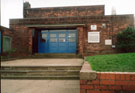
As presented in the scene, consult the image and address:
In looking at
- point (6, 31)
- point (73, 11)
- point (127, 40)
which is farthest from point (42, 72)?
point (73, 11)

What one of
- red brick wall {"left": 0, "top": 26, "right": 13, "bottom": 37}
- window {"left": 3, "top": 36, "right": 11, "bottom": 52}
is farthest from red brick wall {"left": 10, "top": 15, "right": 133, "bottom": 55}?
window {"left": 3, "top": 36, "right": 11, "bottom": 52}

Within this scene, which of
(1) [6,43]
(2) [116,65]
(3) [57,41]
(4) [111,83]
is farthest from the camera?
(3) [57,41]

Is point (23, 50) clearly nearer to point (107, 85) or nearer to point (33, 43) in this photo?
point (33, 43)

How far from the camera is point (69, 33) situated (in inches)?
375

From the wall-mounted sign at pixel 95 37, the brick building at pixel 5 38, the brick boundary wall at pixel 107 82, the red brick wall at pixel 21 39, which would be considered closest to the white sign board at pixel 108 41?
the wall-mounted sign at pixel 95 37

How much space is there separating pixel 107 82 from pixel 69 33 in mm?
7807

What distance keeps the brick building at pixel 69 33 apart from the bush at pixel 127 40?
724 mm

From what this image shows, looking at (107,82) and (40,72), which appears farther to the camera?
(40,72)

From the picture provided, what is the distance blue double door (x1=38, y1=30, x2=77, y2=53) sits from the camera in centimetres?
955

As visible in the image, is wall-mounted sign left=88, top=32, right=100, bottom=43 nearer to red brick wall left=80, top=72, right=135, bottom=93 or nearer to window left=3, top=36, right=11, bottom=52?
red brick wall left=80, top=72, right=135, bottom=93

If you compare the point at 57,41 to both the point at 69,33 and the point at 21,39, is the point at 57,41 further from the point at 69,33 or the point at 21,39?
the point at 21,39

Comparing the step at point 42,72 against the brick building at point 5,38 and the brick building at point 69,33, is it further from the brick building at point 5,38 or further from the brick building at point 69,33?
the brick building at point 5,38

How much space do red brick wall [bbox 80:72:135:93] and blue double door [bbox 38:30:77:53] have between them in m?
7.49

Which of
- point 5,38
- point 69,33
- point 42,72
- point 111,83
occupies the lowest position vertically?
point 42,72
